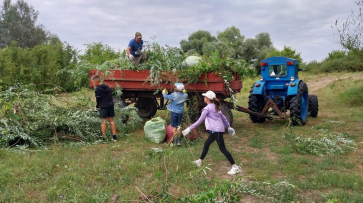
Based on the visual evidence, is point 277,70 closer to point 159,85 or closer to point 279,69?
point 279,69

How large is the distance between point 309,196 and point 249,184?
818mm

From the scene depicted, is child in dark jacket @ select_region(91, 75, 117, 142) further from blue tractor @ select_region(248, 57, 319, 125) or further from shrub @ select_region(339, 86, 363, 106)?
shrub @ select_region(339, 86, 363, 106)

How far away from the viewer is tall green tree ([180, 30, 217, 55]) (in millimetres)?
32250

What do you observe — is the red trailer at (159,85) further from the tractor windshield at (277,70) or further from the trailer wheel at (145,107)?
the tractor windshield at (277,70)

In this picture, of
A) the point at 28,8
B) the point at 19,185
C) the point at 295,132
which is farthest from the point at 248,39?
the point at 19,185

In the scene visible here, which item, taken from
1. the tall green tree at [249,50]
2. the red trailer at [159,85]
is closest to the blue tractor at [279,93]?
the red trailer at [159,85]

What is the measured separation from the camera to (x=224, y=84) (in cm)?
872

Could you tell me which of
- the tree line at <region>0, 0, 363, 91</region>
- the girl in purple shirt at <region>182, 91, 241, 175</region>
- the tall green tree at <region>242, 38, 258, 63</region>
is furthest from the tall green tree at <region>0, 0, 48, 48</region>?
the girl in purple shirt at <region>182, 91, 241, 175</region>

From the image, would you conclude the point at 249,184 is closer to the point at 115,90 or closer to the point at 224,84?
the point at 224,84

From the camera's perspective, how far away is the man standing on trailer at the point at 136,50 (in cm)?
969

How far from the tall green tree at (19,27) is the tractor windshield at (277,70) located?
129ft

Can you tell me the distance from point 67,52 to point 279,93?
21306mm

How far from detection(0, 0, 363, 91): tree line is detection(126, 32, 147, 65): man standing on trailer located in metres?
1.13

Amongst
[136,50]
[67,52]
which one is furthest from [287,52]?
[136,50]
